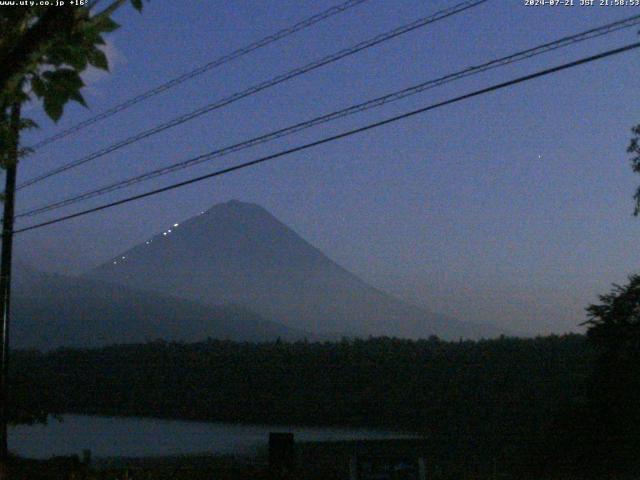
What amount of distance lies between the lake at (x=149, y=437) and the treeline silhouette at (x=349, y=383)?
5.90ft

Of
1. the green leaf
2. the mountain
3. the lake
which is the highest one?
the mountain

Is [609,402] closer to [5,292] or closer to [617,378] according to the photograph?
[617,378]

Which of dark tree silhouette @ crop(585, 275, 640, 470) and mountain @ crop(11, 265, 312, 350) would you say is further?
mountain @ crop(11, 265, 312, 350)

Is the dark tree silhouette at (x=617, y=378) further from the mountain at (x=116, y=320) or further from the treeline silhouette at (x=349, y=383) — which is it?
the mountain at (x=116, y=320)

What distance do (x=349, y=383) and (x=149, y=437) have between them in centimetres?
1219

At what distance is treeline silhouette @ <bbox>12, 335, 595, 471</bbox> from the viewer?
111ft

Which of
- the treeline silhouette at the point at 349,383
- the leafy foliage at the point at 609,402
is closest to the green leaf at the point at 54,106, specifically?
the leafy foliage at the point at 609,402

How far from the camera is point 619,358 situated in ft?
62.0

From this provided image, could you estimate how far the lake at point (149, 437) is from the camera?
2709cm

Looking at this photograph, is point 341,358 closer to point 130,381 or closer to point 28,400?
point 130,381

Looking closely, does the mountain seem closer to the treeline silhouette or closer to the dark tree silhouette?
the treeline silhouette

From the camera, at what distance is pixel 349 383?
138 feet

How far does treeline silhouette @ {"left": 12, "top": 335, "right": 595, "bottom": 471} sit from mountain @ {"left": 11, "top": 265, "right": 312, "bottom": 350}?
65413 mm

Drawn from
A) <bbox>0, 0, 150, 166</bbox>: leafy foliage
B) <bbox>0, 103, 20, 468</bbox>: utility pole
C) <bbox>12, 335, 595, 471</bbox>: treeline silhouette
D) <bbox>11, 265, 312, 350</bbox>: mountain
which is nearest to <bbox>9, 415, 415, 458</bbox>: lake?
<bbox>12, 335, 595, 471</bbox>: treeline silhouette
